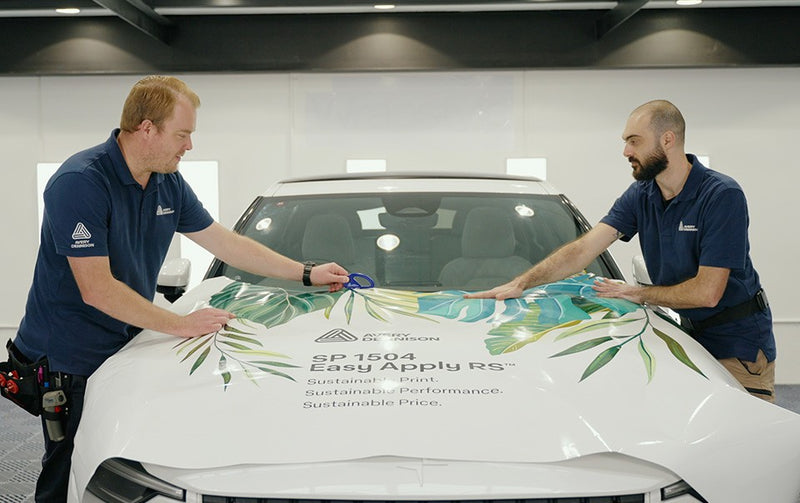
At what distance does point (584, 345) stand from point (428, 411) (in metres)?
0.53

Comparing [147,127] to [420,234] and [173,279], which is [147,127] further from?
[420,234]

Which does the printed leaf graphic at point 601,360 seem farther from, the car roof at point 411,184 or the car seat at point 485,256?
the car roof at point 411,184

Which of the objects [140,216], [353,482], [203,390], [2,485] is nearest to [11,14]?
[2,485]

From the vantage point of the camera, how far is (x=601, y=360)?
6.46ft

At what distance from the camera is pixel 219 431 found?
1699 millimetres

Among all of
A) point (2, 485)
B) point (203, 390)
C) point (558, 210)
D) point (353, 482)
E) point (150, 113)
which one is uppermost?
point (150, 113)

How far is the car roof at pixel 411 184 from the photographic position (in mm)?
3125

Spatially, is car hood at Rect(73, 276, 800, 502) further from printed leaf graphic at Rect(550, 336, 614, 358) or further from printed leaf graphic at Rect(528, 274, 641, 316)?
printed leaf graphic at Rect(528, 274, 641, 316)

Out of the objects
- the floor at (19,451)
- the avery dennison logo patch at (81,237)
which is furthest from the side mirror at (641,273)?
the floor at (19,451)

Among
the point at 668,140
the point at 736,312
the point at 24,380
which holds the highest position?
the point at 668,140

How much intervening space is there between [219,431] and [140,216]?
40.9 inches

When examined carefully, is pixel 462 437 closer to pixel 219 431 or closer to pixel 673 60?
pixel 219 431

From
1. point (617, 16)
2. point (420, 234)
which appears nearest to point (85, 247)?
point (420, 234)

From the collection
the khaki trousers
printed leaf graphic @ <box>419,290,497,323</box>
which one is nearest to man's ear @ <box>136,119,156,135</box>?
printed leaf graphic @ <box>419,290,497,323</box>
